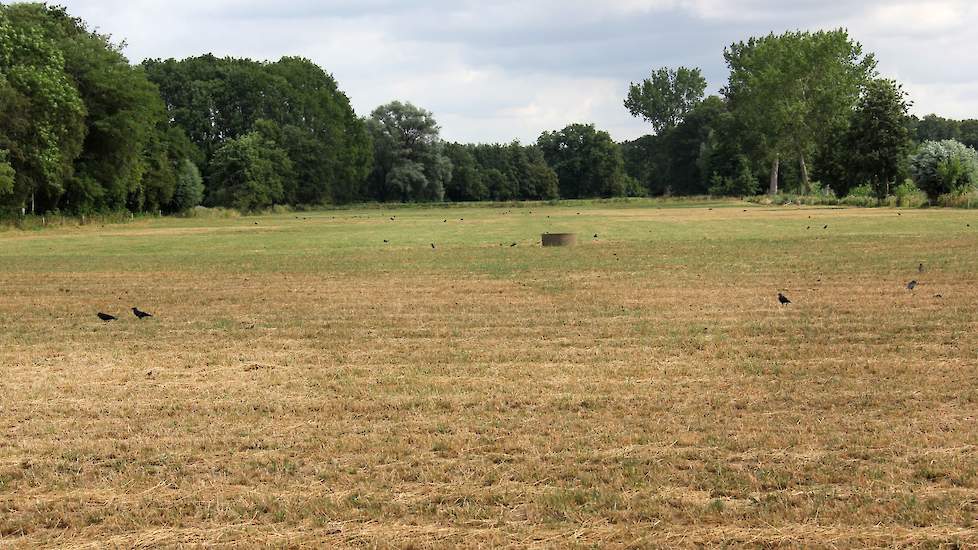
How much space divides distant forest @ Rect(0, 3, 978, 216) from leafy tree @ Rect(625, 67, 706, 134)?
0.31 meters

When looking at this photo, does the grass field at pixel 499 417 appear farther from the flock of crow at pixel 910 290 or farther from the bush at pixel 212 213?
the bush at pixel 212 213

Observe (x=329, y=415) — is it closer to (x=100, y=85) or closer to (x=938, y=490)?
(x=938, y=490)

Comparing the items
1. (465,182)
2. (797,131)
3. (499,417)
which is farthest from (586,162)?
(499,417)

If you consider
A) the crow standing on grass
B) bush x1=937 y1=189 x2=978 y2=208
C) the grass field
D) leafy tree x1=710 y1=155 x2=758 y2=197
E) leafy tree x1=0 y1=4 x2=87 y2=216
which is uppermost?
leafy tree x1=0 y1=4 x2=87 y2=216

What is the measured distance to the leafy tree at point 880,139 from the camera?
7819 centimetres

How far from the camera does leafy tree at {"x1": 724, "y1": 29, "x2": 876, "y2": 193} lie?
Result: 319 feet

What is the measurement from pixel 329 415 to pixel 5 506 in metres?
2.86

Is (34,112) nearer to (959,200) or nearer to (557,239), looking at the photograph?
(557,239)

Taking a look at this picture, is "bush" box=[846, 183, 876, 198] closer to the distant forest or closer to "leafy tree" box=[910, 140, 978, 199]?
the distant forest

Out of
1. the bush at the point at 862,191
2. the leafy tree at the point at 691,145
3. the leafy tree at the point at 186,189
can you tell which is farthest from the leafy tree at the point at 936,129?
the leafy tree at the point at 186,189

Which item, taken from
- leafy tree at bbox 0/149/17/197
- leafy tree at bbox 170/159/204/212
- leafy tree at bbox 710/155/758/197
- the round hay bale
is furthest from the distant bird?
leafy tree at bbox 710/155/758/197

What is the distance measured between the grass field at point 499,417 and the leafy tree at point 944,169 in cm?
5115

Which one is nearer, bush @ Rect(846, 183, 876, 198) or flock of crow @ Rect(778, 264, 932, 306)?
flock of crow @ Rect(778, 264, 932, 306)

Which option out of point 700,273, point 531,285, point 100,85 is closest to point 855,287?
point 700,273
